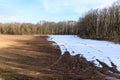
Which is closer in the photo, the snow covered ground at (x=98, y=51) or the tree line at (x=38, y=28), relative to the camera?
the snow covered ground at (x=98, y=51)

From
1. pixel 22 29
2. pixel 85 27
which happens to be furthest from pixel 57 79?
pixel 22 29

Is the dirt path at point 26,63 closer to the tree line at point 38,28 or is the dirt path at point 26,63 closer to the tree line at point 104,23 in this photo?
the tree line at point 104,23

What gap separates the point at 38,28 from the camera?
6265 inches

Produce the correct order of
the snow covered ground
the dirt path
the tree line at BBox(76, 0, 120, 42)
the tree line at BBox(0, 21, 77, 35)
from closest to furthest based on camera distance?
the dirt path < the snow covered ground < the tree line at BBox(76, 0, 120, 42) < the tree line at BBox(0, 21, 77, 35)

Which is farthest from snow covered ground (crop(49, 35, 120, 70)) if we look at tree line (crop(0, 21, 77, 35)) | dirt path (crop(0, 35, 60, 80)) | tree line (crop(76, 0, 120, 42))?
tree line (crop(0, 21, 77, 35))

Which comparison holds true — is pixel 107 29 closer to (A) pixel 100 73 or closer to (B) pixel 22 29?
(A) pixel 100 73

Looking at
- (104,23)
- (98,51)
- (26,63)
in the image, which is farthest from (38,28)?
(26,63)

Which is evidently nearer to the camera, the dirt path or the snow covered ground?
the dirt path

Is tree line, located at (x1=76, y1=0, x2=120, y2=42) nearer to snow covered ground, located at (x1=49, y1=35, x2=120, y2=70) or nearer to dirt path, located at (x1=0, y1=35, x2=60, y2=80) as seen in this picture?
snow covered ground, located at (x1=49, y1=35, x2=120, y2=70)

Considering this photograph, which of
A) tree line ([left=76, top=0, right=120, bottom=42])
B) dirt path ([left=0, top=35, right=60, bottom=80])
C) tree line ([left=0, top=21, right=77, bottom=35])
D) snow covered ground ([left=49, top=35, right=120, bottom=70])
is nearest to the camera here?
dirt path ([left=0, top=35, right=60, bottom=80])

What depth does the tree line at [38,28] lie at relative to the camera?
155000 millimetres

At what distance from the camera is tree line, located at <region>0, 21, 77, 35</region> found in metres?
155

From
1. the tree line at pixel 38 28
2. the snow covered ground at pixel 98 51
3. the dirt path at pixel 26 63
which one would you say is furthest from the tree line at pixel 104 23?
the tree line at pixel 38 28

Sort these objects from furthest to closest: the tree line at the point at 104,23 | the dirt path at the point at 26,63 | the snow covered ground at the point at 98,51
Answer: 1. the tree line at the point at 104,23
2. the snow covered ground at the point at 98,51
3. the dirt path at the point at 26,63
